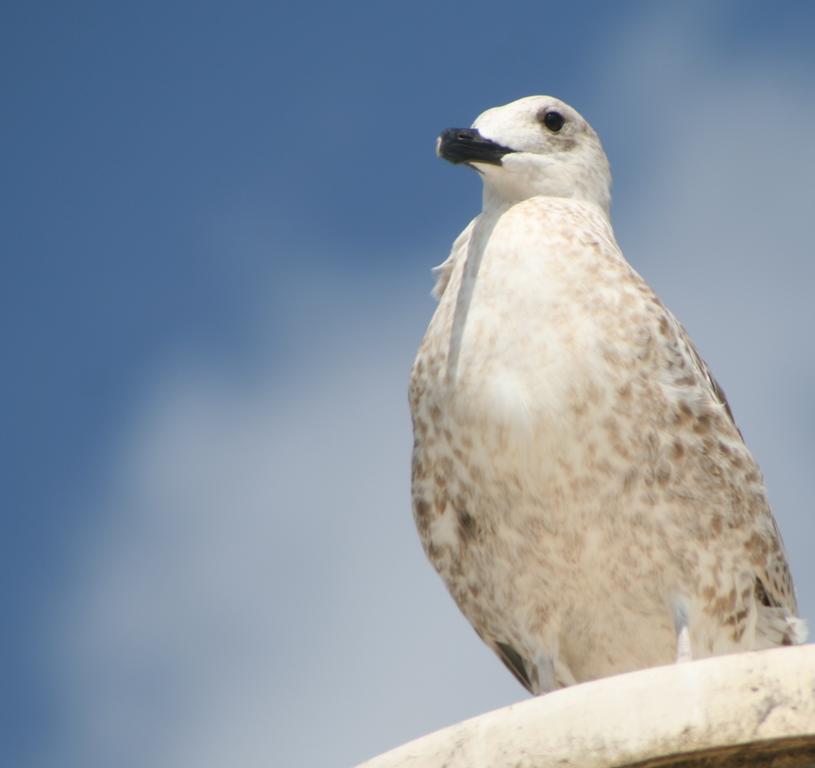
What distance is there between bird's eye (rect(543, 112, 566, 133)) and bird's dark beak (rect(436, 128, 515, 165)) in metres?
0.43

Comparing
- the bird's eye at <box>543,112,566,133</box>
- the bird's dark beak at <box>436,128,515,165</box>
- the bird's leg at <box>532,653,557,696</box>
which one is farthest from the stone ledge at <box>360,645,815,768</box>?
the bird's eye at <box>543,112,566,133</box>

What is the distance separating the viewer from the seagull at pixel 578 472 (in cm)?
655

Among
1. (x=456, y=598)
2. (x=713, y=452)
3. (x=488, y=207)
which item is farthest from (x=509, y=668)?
(x=488, y=207)

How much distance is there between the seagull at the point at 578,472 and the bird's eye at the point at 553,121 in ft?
2.41

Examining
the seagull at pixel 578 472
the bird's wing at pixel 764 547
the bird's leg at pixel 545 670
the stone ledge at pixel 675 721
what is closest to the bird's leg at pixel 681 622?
the seagull at pixel 578 472

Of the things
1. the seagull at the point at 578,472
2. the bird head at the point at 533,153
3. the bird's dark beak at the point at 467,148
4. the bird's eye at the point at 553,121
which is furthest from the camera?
the bird's eye at the point at 553,121

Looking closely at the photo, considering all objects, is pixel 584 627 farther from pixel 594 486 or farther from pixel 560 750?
pixel 560 750

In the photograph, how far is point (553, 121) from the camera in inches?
313

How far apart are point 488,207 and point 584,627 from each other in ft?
7.12

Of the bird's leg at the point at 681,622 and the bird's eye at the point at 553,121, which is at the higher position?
the bird's eye at the point at 553,121

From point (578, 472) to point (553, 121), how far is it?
2.24 metres

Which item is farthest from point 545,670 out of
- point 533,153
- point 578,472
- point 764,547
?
point 533,153

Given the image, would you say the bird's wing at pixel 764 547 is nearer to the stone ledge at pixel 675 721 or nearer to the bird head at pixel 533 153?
the bird head at pixel 533 153

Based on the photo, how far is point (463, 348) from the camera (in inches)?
268
